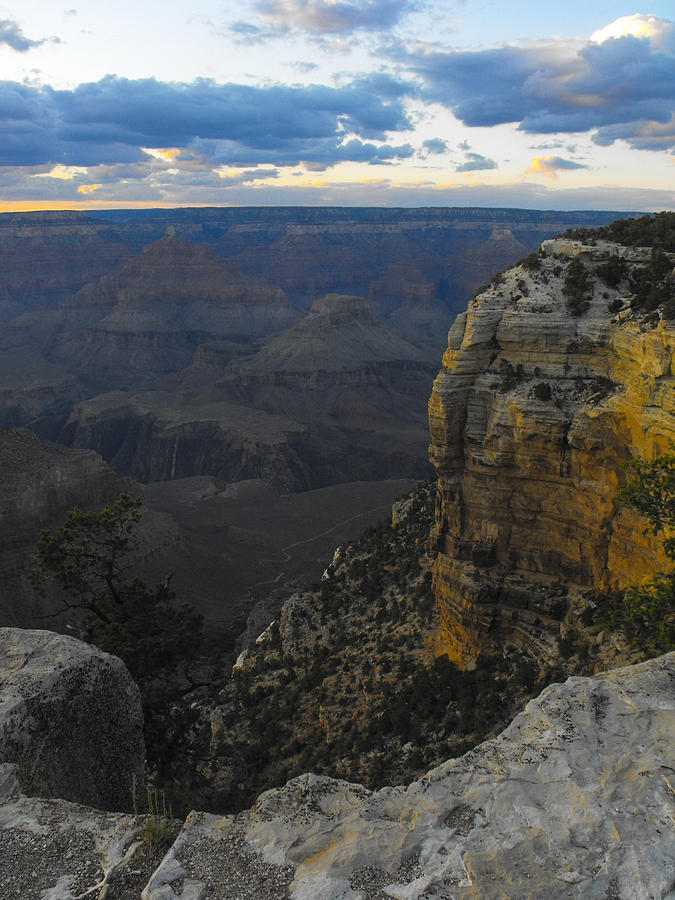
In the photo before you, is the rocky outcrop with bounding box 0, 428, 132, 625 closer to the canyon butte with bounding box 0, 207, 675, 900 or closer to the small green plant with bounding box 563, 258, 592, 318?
the canyon butte with bounding box 0, 207, 675, 900

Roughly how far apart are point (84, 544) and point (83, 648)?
10.5 m

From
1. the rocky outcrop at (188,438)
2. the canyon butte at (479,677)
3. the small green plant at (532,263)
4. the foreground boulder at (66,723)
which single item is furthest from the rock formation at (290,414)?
the foreground boulder at (66,723)

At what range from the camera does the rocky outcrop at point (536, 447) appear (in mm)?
20531

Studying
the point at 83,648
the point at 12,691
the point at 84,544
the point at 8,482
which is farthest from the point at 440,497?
the point at 8,482

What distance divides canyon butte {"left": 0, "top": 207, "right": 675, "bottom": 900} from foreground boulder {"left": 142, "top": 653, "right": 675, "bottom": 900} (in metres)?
0.03

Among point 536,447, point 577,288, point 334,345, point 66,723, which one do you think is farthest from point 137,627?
point 334,345

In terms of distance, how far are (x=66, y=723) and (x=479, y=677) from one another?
14342mm

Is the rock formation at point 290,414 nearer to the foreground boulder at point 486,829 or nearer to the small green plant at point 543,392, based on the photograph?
the small green plant at point 543,392

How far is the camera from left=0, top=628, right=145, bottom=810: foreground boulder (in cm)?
1059

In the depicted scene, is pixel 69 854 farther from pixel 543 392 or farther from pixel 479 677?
pixel 543 392

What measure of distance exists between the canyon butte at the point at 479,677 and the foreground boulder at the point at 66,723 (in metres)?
0.05

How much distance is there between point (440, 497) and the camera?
26406 mm

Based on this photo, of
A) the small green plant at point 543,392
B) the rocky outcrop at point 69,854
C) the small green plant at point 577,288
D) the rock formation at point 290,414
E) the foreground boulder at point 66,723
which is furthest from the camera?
the rock formation at point 290,414

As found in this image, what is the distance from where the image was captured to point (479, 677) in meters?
22.1
